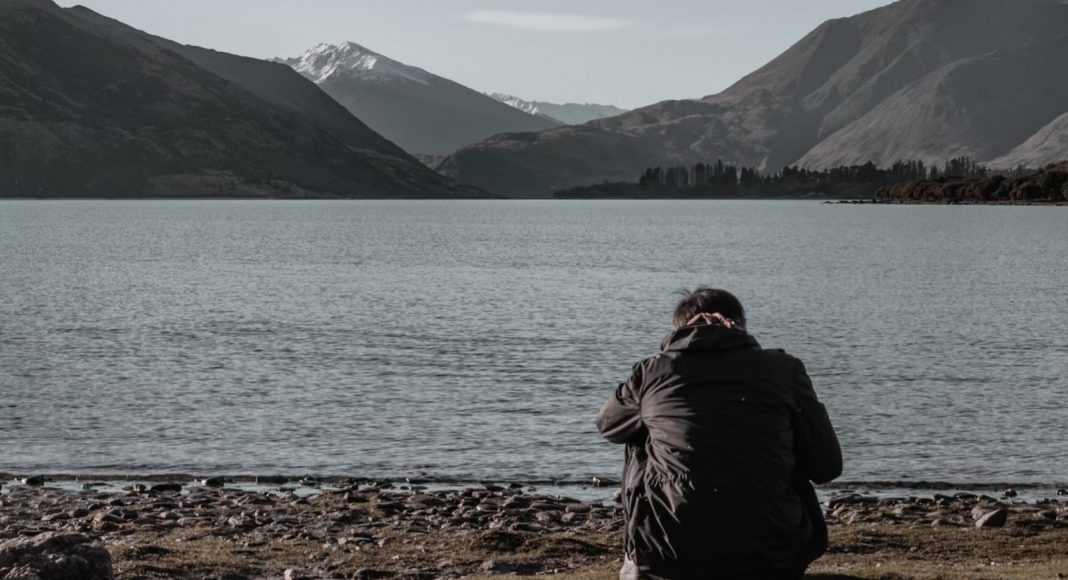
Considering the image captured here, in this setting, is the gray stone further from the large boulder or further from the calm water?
the large boulder

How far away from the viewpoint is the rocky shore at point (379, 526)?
21500 millimetres

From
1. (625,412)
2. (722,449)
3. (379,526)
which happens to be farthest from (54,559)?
(379,526)

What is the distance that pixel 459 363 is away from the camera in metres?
58.0

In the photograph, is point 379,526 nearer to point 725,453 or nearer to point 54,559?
point 54,559

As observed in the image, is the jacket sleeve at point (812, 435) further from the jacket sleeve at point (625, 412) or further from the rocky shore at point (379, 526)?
the rocky shore at point (379, 526)

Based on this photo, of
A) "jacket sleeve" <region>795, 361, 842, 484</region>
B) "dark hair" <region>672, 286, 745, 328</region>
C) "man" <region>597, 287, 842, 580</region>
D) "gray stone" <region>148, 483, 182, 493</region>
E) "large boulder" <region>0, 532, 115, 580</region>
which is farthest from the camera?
"gray stone" <region>148, 483, 182, 493</region>

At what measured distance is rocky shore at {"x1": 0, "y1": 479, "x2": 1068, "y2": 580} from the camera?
21.5m

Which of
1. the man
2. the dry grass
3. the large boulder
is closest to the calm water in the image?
the dry grass

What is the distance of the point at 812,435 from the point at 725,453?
0.86 metres

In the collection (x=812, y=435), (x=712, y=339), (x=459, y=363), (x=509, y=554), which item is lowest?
(x=459, y=363)

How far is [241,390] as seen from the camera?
161 feet

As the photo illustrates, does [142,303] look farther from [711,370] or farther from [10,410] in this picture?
[711,370]

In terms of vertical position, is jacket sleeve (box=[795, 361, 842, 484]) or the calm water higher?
jacket sleeve (box=[795, 361, 842, 484])

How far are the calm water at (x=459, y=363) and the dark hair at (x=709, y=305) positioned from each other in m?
21.6
